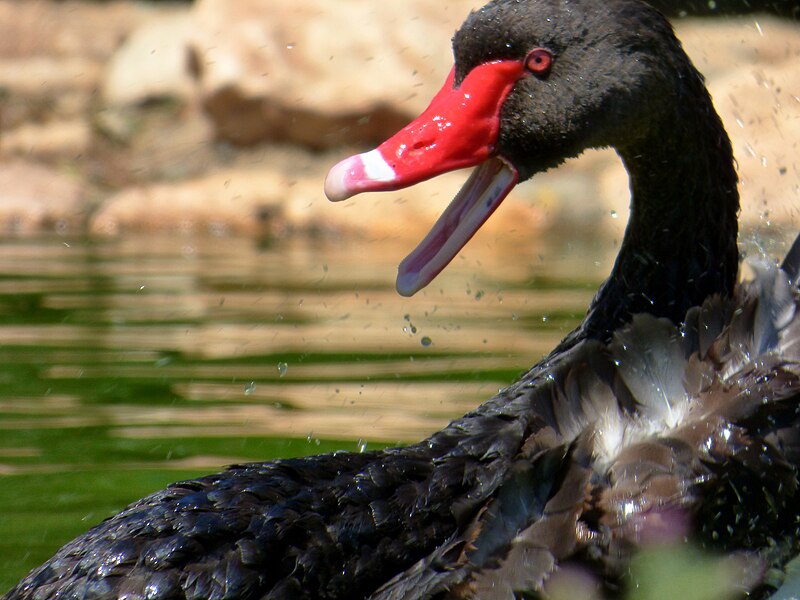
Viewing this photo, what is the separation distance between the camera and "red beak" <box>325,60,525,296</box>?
2.39 metres

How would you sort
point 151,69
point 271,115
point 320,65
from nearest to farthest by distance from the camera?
1. point 271,115
2. point 320,65
3. point 151,69

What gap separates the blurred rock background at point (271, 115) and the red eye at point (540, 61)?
5.37 m

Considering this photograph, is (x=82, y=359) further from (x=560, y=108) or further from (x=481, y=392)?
(x=560, y=108)

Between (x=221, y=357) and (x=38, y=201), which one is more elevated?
(x=221, y=357)

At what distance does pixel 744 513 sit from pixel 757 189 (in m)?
6.18

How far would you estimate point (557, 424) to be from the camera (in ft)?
7.07

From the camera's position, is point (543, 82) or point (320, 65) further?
point (320, 65)

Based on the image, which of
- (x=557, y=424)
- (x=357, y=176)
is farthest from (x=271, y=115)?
(x=557, y=424)

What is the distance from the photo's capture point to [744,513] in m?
2.04

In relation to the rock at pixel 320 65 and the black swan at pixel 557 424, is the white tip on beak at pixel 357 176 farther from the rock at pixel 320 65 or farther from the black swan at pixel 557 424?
the rock at pixel 320 65

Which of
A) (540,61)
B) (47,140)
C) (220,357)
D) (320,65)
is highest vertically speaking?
(540,61)

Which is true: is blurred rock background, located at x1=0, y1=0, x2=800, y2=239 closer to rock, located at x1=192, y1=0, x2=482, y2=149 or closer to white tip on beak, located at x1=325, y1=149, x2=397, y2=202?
rock, located at x1=192, y1=0, x2=482, y2=149

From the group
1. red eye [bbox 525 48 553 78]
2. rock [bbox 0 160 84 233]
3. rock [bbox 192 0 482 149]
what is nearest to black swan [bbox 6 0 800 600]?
red eye [bbox 525 48 553 78]

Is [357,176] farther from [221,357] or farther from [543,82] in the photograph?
[221,357]
